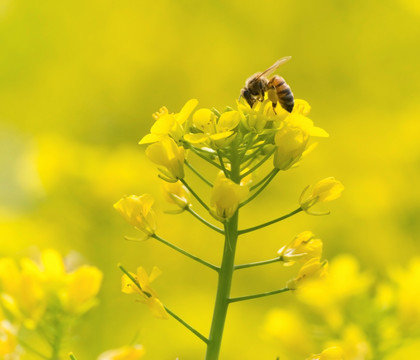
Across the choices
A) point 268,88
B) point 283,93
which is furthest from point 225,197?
point 268,88

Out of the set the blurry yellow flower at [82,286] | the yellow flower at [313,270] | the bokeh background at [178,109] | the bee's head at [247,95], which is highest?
the bokeh background at [178,109]

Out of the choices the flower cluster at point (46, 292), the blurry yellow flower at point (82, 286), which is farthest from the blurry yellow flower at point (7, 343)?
the blurry yellow flower at point (82, 286)

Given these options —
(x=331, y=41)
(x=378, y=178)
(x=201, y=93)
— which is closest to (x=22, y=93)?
(x=201, y=93)

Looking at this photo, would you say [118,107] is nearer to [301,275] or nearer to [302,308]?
[302,308]

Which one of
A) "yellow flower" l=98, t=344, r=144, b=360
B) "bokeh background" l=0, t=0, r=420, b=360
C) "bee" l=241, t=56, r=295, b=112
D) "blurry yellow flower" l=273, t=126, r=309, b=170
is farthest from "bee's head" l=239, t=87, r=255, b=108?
"bokeh background" l=0, t=0, r=420, b=360

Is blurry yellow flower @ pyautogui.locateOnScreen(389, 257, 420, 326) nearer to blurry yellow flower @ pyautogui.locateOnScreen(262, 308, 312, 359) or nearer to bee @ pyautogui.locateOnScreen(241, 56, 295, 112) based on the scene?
blurry yellow flower @ pyautogui.locateOnScreen(262, 308, 312, 359)

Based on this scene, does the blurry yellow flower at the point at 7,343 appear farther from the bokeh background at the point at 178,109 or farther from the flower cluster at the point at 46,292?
the bokeh background at the point at 178,109

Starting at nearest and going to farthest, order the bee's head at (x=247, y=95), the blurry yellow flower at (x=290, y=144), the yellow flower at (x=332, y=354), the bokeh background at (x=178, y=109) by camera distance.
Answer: the yellow flower at (x=332, y=354) < the blurry yellow flower at (x=290, y=144) < the bee's head at (x=247, y=95) < the bokeh background at (x=178, y=109)
